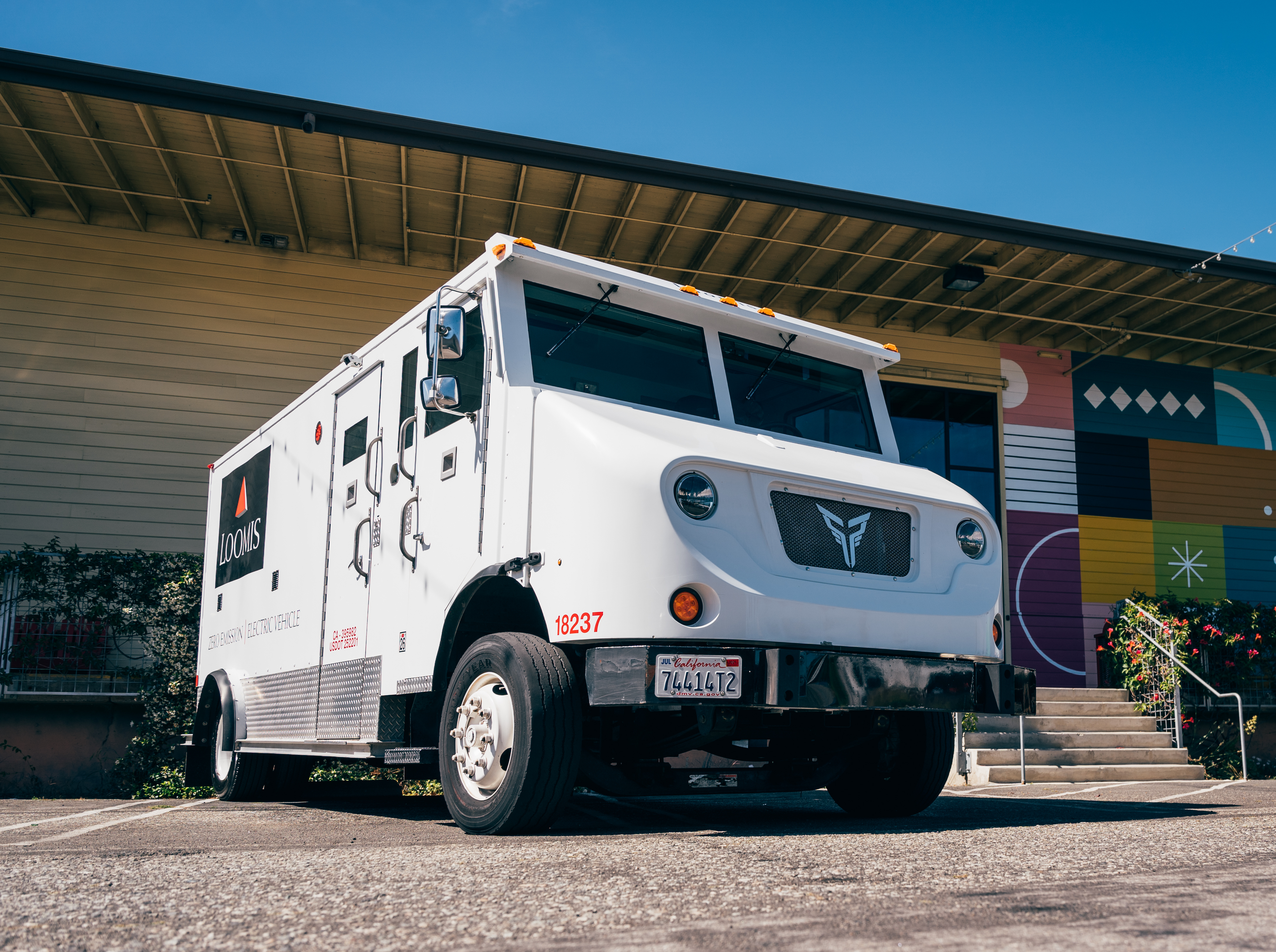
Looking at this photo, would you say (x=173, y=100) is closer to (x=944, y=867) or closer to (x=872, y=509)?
(x=872, y=509)

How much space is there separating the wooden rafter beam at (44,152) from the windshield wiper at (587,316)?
28.0ft

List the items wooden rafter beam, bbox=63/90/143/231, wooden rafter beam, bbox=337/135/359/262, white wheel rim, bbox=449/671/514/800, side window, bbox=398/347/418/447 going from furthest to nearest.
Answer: wooden rafter beam, bbox=337/135/359/262 < wooden rafter beam, bbox=63/90/143/231 < side window, bbox=398/347/418/447 < white wheel rim, bbox=449/671/514/800

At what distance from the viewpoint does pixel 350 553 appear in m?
6.88

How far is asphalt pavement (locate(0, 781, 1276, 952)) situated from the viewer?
270cm

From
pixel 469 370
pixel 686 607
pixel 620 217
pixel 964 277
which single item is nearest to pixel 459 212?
pixel 620 217

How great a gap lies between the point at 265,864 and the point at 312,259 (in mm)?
11234

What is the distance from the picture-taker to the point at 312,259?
14.1m

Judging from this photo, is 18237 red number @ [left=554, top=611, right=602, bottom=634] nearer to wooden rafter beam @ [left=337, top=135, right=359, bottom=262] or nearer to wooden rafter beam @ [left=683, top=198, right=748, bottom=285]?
A: wooden rafter beam @ [left=337, top=135, right=359, bottom=262]

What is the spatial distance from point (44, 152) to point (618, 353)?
31.0 ft

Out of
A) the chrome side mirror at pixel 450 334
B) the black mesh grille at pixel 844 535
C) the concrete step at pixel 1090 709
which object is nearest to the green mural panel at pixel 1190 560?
the concrete step at pixel 1090 709

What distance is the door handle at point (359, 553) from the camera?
668 cm

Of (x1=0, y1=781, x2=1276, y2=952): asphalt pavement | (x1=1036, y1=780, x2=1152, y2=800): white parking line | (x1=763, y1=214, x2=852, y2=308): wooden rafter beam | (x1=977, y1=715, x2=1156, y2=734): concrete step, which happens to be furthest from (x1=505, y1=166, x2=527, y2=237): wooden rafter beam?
(x1=0, y1=781, x2=1276, y2=952): asphalt pavement

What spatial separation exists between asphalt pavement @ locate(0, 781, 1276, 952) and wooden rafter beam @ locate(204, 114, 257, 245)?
26.6 ft

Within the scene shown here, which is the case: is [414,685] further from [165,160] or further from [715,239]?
[715,239]
